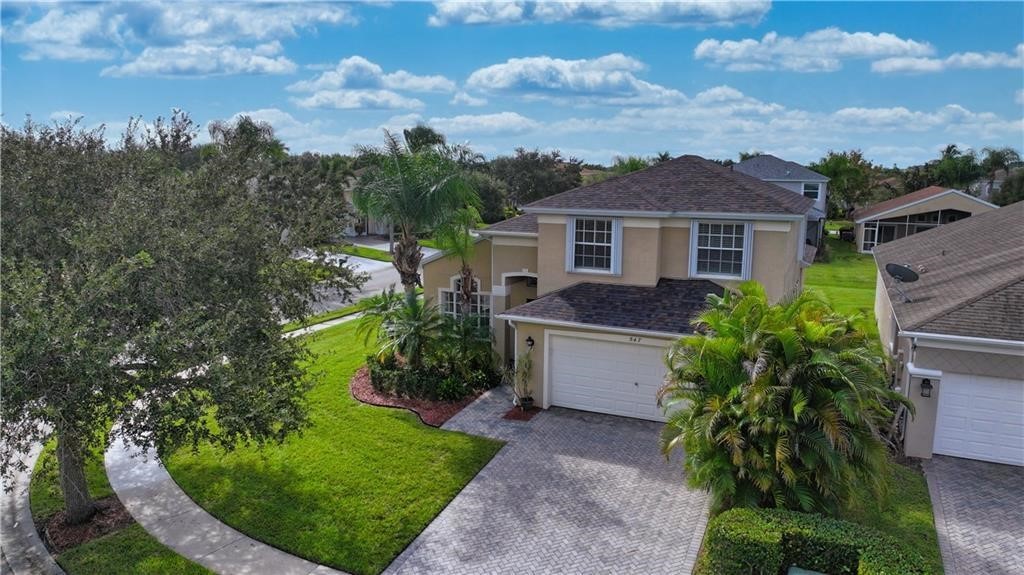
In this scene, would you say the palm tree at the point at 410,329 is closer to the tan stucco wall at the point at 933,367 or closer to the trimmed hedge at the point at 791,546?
the trimmed hedge at the point at 791,546

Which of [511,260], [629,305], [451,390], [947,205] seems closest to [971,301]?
[629,305]

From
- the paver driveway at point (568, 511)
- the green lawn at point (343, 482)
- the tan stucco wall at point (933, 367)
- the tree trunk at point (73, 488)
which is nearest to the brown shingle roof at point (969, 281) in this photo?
the tan stucco wall at point (933, 367)

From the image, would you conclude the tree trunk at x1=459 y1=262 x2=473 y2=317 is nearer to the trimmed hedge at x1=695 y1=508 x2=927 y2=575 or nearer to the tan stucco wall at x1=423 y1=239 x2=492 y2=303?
the tan stucco wall at x1=423 y1=239 x2=492 y2=303

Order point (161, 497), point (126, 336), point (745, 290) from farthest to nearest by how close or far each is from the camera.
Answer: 1. point (161, 497)
2. point (745, 290)
3. point (126, 336)

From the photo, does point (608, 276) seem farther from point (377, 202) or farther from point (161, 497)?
point (161, 497)

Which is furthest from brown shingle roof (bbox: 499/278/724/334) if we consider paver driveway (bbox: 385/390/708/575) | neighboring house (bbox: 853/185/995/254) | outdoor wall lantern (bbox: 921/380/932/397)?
neighboring house (bbox: 853/185/995/254)

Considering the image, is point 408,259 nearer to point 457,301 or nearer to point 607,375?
point 457,301

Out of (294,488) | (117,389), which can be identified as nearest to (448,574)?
(294,488)
